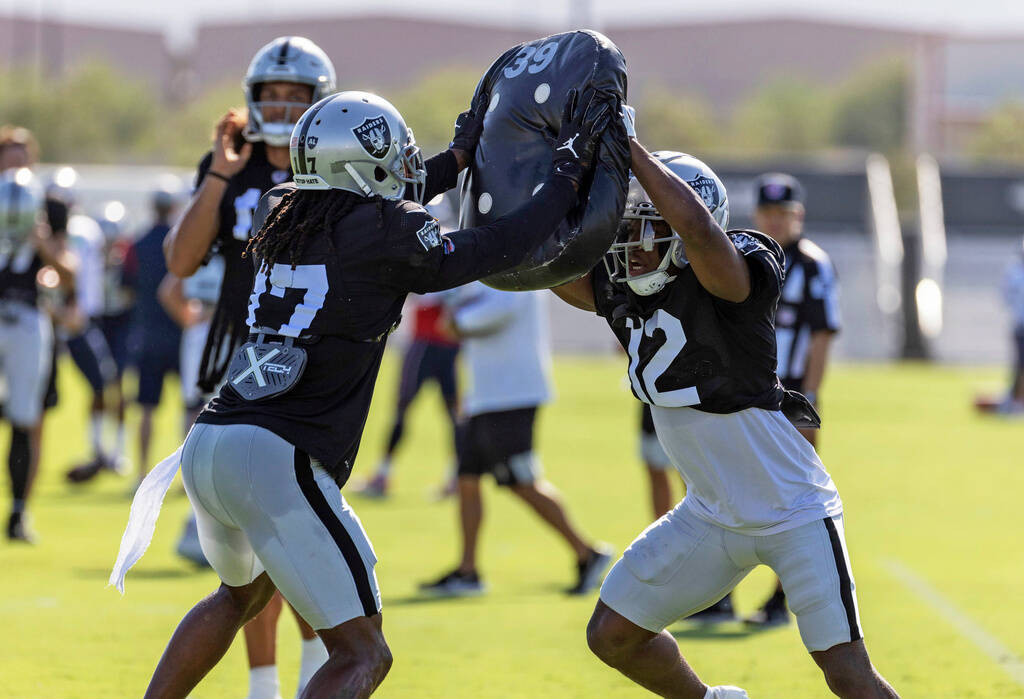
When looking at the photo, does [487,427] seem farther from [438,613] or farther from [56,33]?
[56,33]

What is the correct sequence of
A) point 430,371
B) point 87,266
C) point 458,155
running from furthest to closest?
point 87,266 → point 430,371 → point 458,155

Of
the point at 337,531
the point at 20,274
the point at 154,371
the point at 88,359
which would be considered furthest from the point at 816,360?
the point at 88,359

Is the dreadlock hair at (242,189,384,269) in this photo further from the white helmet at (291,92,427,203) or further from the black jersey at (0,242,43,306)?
the black jersey at (0,242,43,306)

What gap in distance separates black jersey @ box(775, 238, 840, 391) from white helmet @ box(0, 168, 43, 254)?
449 cm

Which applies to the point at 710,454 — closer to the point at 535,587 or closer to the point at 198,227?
the point at 198,227

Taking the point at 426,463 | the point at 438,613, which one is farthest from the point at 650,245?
the point at 426,463

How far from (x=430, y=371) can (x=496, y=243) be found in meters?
7.49

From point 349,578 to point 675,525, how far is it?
1.09 m

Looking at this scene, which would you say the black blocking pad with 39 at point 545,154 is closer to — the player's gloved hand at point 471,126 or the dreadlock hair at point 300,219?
the player's gloved hand at point 471,126

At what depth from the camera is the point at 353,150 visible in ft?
13.4

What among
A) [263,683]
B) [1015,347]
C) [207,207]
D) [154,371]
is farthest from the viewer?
[1015,347]

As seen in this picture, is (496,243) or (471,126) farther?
(471,126)

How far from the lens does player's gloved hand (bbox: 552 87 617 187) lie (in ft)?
13.7

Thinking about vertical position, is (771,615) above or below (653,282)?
below
